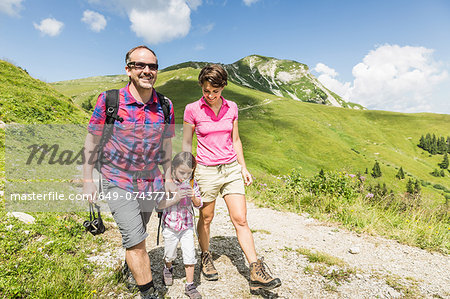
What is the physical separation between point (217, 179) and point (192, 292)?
5.38 ft

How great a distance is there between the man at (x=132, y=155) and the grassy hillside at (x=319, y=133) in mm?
56051

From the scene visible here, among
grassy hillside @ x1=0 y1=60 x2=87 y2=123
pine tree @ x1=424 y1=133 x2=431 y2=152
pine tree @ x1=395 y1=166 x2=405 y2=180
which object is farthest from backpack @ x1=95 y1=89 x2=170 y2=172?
pine tree @ x1=424 y1=133 x2=431 y2=152

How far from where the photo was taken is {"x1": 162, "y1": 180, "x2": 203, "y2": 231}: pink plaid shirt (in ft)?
12.4

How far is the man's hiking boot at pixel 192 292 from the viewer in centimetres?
349

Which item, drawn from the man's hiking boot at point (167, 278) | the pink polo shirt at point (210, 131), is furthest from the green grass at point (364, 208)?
the man's hiking boot at point (167, 278)

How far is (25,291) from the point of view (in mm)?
3164

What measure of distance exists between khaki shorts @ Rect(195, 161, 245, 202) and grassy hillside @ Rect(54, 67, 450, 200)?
55103mm

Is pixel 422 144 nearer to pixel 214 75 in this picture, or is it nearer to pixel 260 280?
pixel 260 280

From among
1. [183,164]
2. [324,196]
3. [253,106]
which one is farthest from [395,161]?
[183,164]

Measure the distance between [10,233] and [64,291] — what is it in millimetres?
2254

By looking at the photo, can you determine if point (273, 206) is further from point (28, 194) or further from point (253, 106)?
point (253, 106)

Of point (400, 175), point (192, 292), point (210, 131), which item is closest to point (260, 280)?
point (192, 292)

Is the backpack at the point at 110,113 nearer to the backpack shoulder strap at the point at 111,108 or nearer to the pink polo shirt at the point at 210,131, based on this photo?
the backpack shoulder strap at the point at 111,108

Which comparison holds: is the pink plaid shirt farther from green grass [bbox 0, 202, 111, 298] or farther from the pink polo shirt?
green grass [bbox 0, 202, 111, 298]
